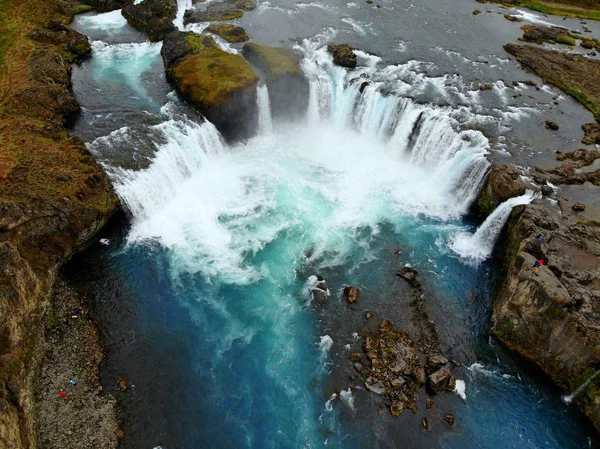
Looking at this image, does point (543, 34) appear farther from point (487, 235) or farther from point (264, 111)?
point (264, 111)

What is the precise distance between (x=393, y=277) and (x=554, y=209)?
14.9m

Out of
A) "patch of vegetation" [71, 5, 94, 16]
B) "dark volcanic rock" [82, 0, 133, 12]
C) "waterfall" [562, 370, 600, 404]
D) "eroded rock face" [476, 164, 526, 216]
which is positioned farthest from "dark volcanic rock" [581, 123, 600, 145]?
"patch of vegetation" [71, 5, 94, 16]

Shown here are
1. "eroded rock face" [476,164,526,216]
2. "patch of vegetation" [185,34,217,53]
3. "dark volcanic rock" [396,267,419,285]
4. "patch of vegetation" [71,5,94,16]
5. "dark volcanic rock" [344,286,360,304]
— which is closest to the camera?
"dark volcanic rock" [344,286,360,304]

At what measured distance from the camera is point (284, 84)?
4872 centimetres

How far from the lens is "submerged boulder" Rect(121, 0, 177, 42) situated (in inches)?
2354

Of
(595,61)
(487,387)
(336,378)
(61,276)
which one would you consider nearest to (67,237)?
(61,276)

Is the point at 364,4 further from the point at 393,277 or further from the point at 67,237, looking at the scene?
the point at 67,237

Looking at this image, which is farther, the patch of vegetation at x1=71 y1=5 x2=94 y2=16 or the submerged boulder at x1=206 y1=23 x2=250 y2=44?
the patch of vegetation at x1=71 y1=5 x2=94 y2=16

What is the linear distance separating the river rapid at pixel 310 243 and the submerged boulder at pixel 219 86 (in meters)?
1.74

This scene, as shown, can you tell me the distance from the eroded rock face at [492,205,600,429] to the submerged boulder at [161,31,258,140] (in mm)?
30416

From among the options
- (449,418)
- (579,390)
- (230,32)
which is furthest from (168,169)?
(579,390)

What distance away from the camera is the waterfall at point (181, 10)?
214 ft

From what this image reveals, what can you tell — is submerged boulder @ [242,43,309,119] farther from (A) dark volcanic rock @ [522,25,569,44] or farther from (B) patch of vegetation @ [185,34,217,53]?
(A) dark volcanic rock @ [522,25,569,44]

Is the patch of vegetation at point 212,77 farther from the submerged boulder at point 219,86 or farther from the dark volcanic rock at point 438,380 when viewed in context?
the dark volcanic rock at point 438,380
